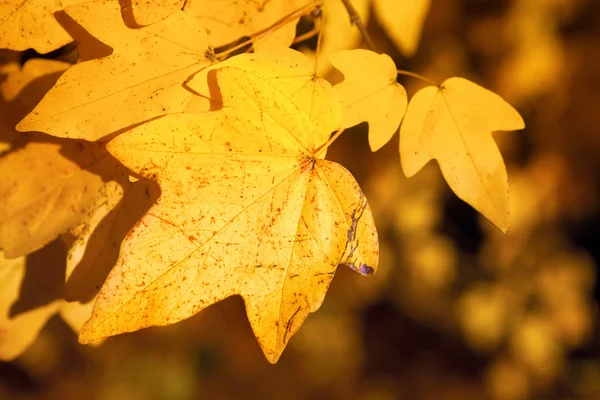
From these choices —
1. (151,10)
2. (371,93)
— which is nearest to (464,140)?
(371,93)

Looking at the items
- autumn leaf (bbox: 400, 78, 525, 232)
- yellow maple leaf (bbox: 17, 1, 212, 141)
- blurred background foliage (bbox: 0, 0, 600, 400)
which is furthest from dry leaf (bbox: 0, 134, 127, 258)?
blurred background foliage (bbox: 0, 0, 600, 400)

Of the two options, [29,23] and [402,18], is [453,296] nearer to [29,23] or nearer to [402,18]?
[402,18]

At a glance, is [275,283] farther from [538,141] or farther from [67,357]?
[67,357]

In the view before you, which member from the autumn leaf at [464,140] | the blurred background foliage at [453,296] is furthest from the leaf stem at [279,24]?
the blurred background foliage at [453,296]

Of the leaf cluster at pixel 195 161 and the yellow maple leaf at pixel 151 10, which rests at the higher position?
the yellow maple leaf at pixel 151 10

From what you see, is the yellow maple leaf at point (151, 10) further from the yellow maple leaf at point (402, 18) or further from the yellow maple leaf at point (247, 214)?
the yellow maple leaf at point (402, 18)

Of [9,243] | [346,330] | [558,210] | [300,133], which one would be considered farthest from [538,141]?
[9,243]

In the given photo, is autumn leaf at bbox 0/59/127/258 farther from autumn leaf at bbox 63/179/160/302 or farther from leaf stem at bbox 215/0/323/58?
leaf stem at bbox 215/0/323/58
